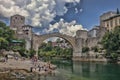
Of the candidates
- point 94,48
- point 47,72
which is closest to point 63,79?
point 47,72

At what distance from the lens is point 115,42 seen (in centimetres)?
9050

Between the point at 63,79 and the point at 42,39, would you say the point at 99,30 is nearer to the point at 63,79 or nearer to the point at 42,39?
the point at 42,39

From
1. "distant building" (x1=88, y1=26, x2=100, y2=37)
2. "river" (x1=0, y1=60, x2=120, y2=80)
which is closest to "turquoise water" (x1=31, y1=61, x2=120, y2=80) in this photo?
"river" (x1=0, y1=60, x2=120, y2=80)

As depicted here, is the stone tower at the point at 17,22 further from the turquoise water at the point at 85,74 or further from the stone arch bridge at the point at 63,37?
the turquoise water at the point at 85,74

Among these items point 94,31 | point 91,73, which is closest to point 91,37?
point 94,31

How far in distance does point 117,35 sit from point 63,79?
52.3 metres

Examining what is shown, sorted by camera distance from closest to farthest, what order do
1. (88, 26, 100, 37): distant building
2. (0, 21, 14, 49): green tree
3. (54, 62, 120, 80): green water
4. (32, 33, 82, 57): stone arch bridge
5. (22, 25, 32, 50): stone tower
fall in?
(54, 62, 120, 80): green water, (0, 21, 14, 49): green tree, (22, 25, 32, 50): stone tower, (32, 33, 82, 57): stone arch bridge, (88, 26, 100, 37): distant building

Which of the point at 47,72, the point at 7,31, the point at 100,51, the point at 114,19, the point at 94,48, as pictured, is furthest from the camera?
the point at 114,19

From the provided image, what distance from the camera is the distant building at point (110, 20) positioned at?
129m

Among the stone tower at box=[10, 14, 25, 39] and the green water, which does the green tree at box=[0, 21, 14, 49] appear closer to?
the green water

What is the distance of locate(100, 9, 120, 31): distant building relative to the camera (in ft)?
423

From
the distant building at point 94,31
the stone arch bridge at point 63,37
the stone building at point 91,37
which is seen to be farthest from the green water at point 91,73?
the distant building at point 94,31

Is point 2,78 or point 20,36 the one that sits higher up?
point 20,36

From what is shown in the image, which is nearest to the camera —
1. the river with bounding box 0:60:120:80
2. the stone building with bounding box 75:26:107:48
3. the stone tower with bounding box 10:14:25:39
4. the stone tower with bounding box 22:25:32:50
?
the river with bounding box 0:60:120:80
